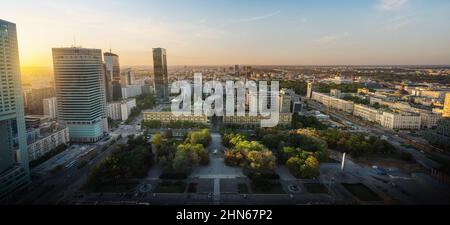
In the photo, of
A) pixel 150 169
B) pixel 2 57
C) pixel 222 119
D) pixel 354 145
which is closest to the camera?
pixel 2 57

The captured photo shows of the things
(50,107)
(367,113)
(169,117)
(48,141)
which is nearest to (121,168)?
(48,141)

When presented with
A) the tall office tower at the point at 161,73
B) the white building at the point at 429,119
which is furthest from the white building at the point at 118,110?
the white building at the point at 429,119

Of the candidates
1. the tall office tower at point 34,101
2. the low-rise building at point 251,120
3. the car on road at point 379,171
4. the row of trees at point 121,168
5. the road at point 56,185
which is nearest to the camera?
the road at point 56,185

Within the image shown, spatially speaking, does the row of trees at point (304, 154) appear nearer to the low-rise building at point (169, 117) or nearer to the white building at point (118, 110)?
the low-rise building at point (169, 117)

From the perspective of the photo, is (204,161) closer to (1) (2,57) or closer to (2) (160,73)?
(1) (2,57)

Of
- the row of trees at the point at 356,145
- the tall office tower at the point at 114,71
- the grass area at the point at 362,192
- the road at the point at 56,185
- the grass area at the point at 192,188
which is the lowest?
the grass area at the point at 362,192

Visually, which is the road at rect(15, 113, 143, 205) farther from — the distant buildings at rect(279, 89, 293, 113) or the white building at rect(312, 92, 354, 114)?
the white building at rect(312, 92, 354, 114)

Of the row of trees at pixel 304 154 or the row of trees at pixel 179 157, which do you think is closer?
the row of trees at pixel 304 154
